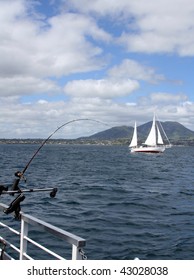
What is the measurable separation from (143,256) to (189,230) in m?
4.26

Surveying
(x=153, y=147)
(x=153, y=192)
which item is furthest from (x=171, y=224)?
(x=153, y=147)

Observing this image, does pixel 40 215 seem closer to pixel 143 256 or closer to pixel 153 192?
pixel 143 256

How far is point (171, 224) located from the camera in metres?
17.5

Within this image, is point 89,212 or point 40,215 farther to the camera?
point 89,212
